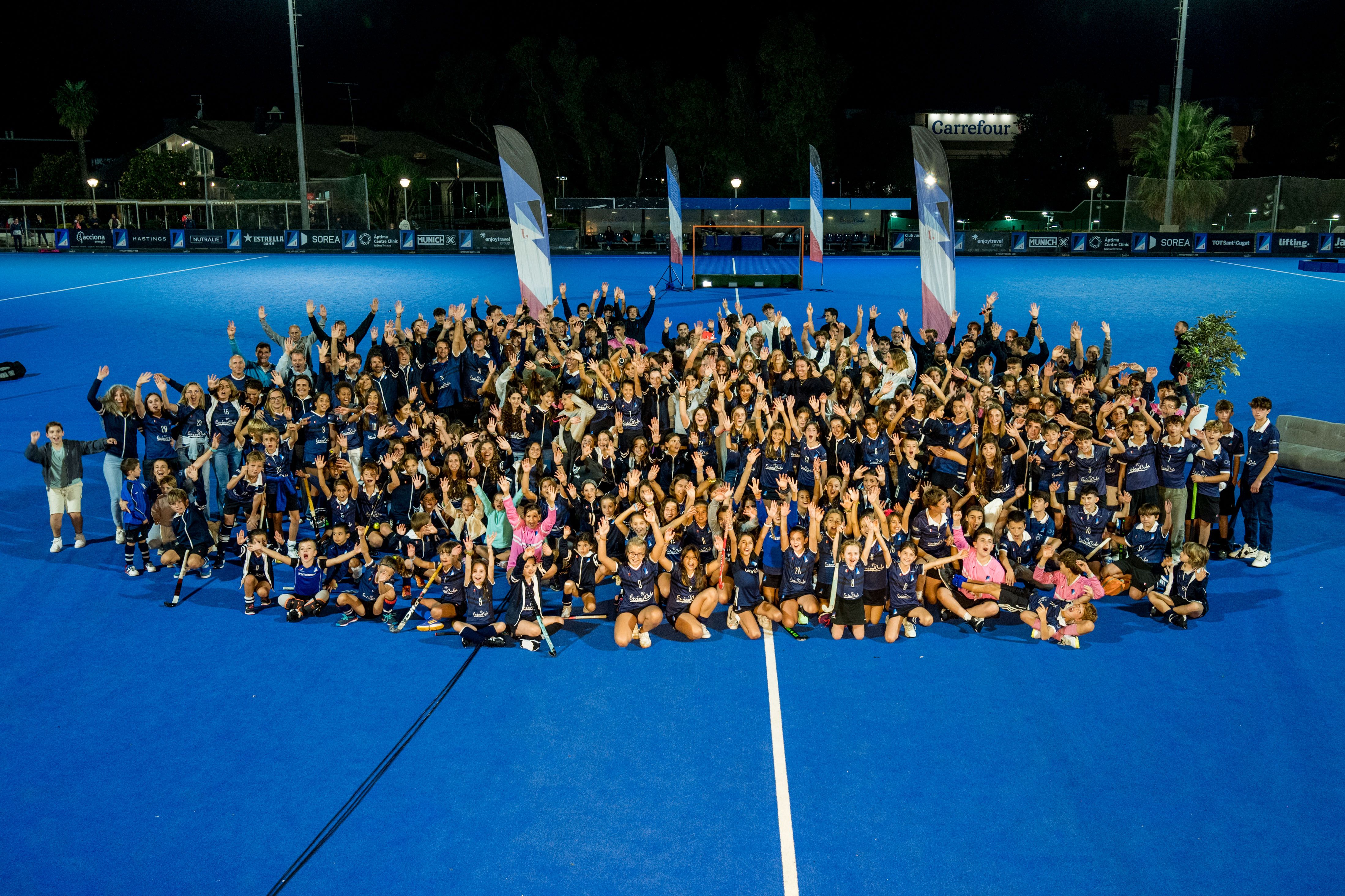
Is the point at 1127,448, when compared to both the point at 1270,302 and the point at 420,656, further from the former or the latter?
the point at 1270,302

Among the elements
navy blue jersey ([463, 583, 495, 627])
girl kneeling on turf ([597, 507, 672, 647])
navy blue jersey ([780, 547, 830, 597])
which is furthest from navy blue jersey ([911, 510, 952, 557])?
navy blue jersey ([463, 583, 495, 627])

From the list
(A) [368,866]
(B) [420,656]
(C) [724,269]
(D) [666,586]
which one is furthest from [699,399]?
(C) [724,269]

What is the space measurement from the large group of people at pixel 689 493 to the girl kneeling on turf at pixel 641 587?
3 centimetres

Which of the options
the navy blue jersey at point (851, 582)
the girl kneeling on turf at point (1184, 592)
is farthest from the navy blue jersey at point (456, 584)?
the girl kneeling on turf at point (1184, 592)

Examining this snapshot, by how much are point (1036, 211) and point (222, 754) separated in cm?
5780

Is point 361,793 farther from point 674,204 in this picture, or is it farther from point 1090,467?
point 674,204

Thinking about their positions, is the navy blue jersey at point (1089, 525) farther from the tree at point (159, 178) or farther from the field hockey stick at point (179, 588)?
the tree at point (159, 178)

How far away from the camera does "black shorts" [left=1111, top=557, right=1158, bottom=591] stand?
351 inches

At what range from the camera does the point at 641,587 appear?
27.9 ft

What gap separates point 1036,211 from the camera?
56.2 meters

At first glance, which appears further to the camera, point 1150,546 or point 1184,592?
point 1150,546

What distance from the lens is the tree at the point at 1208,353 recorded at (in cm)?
1293

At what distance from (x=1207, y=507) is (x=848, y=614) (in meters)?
4.27

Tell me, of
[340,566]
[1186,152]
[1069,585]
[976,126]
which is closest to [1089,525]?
[1069,585]
